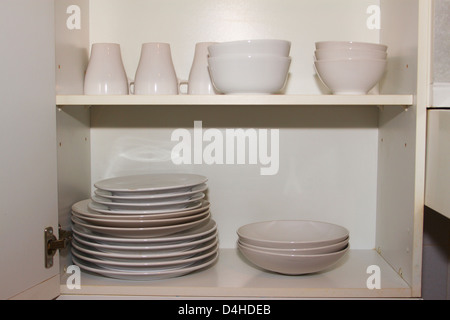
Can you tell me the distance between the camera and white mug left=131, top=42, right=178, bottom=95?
107 centimetres

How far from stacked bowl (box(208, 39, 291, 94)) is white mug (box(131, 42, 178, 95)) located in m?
0.11

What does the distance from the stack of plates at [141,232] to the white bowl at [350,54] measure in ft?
1.12

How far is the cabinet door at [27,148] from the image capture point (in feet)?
2.66

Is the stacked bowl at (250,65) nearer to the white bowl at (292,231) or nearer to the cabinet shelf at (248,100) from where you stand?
the cabinet shelf at (248,100)

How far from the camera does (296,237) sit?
1.14 m

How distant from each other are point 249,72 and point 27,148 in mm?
397

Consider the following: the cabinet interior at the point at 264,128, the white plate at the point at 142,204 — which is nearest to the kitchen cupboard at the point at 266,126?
the cabinet interior at the point at 264,128

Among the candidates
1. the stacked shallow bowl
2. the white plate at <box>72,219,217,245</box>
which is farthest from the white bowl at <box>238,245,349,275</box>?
the white plate at <box>72,219,217,245</box>

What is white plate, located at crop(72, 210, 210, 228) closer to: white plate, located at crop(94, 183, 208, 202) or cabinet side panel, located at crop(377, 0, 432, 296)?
white plate, located at crop(94, 183, 208, 202)

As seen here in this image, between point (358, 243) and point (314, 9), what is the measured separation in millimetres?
528
